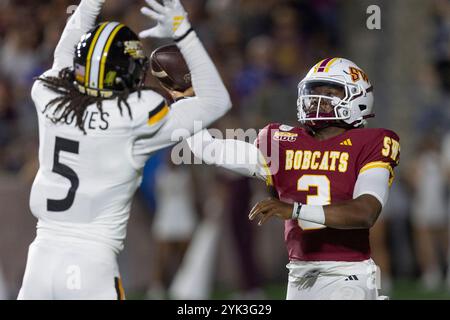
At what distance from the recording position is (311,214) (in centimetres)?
431

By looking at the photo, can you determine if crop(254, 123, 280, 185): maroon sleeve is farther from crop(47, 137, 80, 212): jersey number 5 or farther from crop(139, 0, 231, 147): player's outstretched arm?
crop(47, 137, 80, 212): jersey number 5

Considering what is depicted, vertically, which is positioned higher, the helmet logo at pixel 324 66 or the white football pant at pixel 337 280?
the helmet logo at pixel 324 66

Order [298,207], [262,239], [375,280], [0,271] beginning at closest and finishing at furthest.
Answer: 1. [298,207]
2. [375,280]
3. [0,271]
4. [262,239]

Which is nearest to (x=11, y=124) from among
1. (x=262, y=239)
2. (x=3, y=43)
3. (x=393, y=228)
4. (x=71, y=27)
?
(x=3, y=43)

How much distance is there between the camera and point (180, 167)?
995 cm

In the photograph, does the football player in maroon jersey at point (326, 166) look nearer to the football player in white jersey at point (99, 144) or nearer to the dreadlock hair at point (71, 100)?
the football player in white jersey at point (99, 144)

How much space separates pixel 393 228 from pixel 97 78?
7.50m

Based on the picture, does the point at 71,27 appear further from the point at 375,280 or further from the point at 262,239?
the point at 262,239

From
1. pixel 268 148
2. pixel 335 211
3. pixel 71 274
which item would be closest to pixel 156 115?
pixel 268 148

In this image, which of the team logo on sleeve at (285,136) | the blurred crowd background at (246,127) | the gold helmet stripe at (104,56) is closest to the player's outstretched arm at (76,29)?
the gold helmet stripe at (104,56)

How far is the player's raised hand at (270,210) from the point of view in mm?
4234

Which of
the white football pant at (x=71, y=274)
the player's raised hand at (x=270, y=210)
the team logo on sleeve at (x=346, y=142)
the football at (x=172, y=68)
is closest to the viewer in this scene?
the player's raised hand at (x=270, y=210)

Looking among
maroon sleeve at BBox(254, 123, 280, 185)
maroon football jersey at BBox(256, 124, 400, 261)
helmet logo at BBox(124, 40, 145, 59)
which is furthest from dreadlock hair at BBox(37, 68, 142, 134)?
maroon football jersey at BBox(256, 124, 400, 261)

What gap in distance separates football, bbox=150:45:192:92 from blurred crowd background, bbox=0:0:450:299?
363 centimetres
